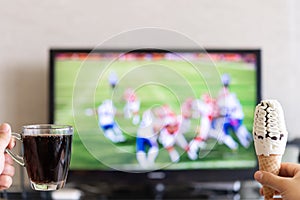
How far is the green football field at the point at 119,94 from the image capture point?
286cm

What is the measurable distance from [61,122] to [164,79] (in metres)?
0.55

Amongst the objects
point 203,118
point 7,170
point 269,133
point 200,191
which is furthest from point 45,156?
point 200,191

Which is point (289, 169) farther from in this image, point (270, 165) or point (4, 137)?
point (4, 137)

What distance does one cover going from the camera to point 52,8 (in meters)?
3.05

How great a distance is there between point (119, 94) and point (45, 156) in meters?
1.58

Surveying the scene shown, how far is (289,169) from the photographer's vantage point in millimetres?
1354

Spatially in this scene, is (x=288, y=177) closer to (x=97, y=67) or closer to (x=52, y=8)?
(x=97, y=67)

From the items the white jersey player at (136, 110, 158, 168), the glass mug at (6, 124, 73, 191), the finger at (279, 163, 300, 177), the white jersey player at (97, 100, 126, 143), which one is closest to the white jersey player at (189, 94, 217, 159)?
the white jersey player at (136, 110, 158, 168)

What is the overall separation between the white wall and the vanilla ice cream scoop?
1806mm

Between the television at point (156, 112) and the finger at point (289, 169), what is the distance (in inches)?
59.9

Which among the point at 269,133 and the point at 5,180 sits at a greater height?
the point at 269,133

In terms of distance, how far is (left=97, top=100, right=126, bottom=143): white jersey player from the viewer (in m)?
2.86

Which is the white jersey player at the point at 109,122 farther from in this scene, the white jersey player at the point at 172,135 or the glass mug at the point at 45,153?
the glass mug at the point at 45,153

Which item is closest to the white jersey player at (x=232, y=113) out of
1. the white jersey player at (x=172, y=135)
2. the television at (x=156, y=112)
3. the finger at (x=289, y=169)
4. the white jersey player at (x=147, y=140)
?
the television at (x=156, y=112)
